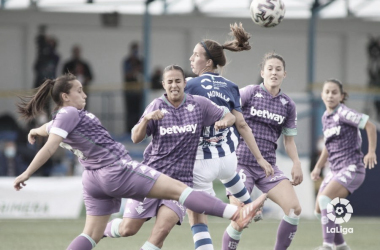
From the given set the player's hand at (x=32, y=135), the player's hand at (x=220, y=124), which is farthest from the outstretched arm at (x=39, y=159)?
the player's hand at (x=220, y=124)

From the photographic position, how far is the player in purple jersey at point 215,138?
22.0ft

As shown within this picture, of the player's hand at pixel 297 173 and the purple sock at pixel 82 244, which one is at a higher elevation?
the player's hand at pixel 297 173

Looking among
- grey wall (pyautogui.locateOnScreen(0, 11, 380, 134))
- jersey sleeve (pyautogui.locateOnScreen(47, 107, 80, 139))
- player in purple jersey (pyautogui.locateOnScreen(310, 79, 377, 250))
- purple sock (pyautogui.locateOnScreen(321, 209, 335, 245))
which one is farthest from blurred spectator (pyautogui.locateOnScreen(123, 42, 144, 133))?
jersey sleeve (pyautogui.locateOnScreen(47, 107, 80, 139))

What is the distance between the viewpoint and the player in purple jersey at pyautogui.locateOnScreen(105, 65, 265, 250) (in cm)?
628

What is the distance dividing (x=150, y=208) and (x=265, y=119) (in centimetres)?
173

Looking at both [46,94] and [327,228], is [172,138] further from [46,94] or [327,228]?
[327,228]

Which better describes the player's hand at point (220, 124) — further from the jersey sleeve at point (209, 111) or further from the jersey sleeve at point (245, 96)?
the jersey sleeve at point (245, 96)

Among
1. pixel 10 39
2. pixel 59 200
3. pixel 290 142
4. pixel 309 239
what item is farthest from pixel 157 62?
pixel 290 142

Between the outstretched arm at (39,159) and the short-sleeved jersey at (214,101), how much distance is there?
1420 millimetres

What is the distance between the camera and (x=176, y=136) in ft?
20.7

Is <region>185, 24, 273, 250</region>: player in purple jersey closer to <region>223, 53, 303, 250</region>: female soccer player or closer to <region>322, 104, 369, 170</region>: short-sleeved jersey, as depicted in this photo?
<region>223, 53, 303, 250</region>: female soccer player

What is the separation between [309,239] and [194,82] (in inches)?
156

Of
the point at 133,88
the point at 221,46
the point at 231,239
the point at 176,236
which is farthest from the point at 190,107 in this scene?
the point at 133,88

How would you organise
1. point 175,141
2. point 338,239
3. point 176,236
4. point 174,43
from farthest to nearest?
point 174,43 < point 176,236 < point 338,239 < point 175,141
